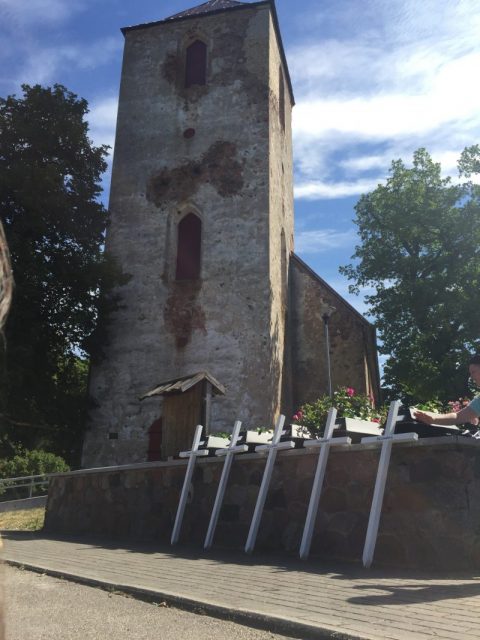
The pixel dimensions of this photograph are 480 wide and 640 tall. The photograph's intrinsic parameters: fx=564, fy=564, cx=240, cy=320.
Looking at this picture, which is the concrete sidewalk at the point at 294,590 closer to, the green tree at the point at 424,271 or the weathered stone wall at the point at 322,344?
the weathered stone wall at the point at 322,344

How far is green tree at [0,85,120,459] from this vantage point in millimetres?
14070

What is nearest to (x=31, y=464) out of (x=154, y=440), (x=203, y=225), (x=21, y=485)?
(x=21, y=485)

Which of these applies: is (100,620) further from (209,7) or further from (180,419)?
(209,7)

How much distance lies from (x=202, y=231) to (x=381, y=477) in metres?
12.1

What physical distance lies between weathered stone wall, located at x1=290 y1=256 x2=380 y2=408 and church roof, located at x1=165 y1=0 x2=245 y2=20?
9.50 meters

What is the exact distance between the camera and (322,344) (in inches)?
671

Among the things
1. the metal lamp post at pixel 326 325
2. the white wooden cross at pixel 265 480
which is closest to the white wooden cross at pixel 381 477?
the white wooden cross at pixel 265 480

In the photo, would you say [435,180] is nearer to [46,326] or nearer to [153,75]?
[153,75]

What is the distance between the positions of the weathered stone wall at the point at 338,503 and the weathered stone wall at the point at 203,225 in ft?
18.7

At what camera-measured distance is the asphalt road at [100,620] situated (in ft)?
11.4

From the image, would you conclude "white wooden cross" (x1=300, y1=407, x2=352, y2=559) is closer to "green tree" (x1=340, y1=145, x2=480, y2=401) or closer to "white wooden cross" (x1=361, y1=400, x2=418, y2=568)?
"white wooden cross" (x1=361, y1=400, x2=418, y2=568)

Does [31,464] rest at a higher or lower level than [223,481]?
higher

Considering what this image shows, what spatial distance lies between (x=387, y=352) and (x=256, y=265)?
7.76 metres

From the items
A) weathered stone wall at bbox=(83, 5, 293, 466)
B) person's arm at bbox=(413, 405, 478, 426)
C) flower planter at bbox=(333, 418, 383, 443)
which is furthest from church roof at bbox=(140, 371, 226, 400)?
person's arm at bbox=(413, 405, 478, 426)
